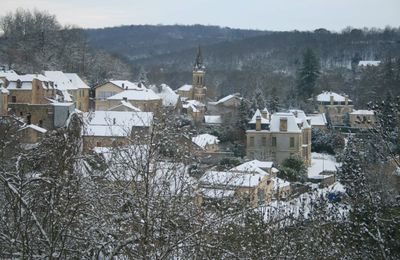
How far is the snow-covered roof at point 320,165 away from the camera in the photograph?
93.7 ft

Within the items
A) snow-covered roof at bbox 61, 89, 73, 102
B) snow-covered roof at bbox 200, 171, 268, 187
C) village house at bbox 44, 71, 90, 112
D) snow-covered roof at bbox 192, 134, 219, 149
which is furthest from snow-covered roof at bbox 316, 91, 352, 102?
snow-covered roof at bbox 200, 171, 268, 187

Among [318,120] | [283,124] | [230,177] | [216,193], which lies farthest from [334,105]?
[230,177]

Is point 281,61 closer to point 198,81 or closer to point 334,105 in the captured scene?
point 198,81

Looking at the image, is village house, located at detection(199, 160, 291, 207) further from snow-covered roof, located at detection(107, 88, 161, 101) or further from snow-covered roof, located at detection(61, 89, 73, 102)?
snow-covered roof, located at detection(107, 88, 161, 101)

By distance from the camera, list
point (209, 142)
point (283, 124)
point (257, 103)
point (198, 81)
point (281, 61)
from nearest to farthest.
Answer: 1. point (283, 124)
2. point (209, 142)
3. point (257, 103)
4. point (198, 81)
5. point (281, 61)

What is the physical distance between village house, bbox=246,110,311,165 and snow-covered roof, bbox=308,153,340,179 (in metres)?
0.56

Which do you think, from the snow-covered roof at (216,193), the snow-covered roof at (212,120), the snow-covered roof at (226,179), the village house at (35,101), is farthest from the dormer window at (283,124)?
the snow-covered roof at (216,193)

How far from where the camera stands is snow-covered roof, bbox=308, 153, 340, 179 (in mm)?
28555

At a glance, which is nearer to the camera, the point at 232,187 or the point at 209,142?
the point at 232,187

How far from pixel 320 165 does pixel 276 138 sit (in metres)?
2.60

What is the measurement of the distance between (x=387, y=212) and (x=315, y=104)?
1570 inches

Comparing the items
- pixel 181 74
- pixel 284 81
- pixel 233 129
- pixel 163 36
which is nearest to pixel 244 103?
pixel 233 129

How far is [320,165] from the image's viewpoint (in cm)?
3141

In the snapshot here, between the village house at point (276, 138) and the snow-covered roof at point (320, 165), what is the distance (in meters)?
0.56
